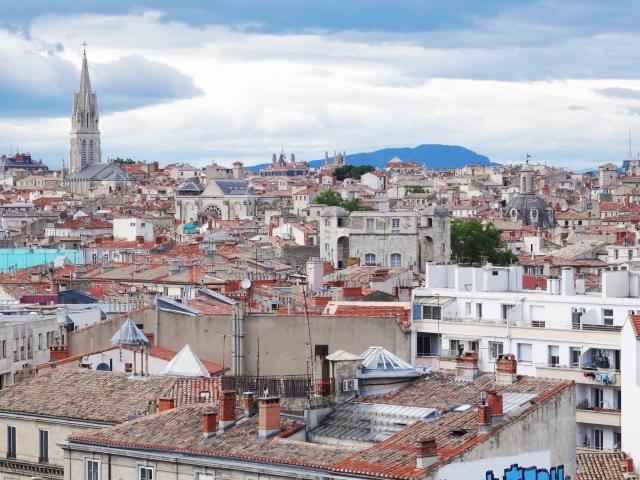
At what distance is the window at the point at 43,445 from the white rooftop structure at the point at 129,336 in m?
7.73

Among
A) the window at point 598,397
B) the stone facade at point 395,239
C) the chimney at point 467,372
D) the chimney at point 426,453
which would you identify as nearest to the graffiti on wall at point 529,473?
the chimney at point 426,453

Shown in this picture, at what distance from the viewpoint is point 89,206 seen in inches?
7643

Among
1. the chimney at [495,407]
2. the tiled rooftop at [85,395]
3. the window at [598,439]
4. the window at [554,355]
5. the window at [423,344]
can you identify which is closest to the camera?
the chimney at [495,407]

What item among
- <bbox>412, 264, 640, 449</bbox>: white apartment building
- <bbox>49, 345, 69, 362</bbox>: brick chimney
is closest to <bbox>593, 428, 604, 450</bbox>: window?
<bbox>412, 264, 640, 449</bbox>: white apartment building

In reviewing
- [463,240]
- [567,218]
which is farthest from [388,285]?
[567,218]

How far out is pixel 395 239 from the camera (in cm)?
9625

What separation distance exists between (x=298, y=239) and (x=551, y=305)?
78.7m

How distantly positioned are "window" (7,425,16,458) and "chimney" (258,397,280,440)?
7.98 metres

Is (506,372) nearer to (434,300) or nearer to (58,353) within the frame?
(58,353)

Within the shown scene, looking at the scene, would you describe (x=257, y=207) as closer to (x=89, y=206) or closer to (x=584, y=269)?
(x=89, y=206)

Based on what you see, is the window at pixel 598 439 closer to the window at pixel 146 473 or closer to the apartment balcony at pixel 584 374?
the apartment balcony at pixel 584 374

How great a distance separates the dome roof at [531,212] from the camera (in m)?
171

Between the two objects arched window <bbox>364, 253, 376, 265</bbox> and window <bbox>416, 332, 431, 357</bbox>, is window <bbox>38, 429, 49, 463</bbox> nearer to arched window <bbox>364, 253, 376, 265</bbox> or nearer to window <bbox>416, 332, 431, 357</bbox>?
window <bbox>416, 332, 431, 357</bbox>

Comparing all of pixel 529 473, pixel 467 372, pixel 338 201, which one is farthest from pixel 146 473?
pixel 338 201
